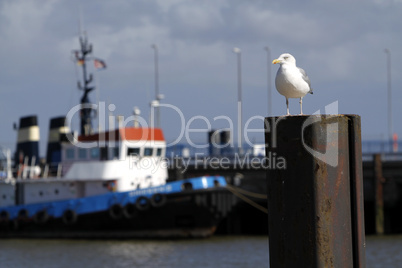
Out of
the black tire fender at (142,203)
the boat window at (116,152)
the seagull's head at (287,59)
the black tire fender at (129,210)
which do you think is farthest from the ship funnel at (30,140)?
the seagull's head at (287,59)

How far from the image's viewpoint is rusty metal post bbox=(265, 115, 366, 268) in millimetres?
3930

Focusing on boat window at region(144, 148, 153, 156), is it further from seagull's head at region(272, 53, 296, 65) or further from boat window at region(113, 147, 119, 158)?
seagull's head at region(272, 53, 296, 65)

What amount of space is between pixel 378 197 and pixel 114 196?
28.7 feet

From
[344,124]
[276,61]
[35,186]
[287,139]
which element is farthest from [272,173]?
[35,186]

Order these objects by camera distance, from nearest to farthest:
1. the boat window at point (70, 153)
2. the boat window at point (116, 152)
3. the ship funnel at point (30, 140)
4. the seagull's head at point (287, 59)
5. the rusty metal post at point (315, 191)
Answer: the rusty metal post at point (315, 191), the seagull's head at point (287, 59), the boat window at point (116, 152), the boat window at point (70, 153), the ship funnel at point (30, 140)

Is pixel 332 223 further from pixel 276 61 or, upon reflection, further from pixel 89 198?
pixel 89 198

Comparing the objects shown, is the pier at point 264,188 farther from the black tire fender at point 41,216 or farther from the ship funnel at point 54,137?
the black tire fender at point 41,216

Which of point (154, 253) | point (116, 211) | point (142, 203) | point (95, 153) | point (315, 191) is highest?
point (95, 153)

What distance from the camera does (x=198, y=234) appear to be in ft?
73.9

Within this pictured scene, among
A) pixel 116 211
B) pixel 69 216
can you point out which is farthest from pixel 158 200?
pixel 69 216

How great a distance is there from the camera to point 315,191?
3.93 m

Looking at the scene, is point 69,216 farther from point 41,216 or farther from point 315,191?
point 315,191

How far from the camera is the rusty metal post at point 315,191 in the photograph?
3.93m

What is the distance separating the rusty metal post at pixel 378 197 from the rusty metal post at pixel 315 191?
21050mm
